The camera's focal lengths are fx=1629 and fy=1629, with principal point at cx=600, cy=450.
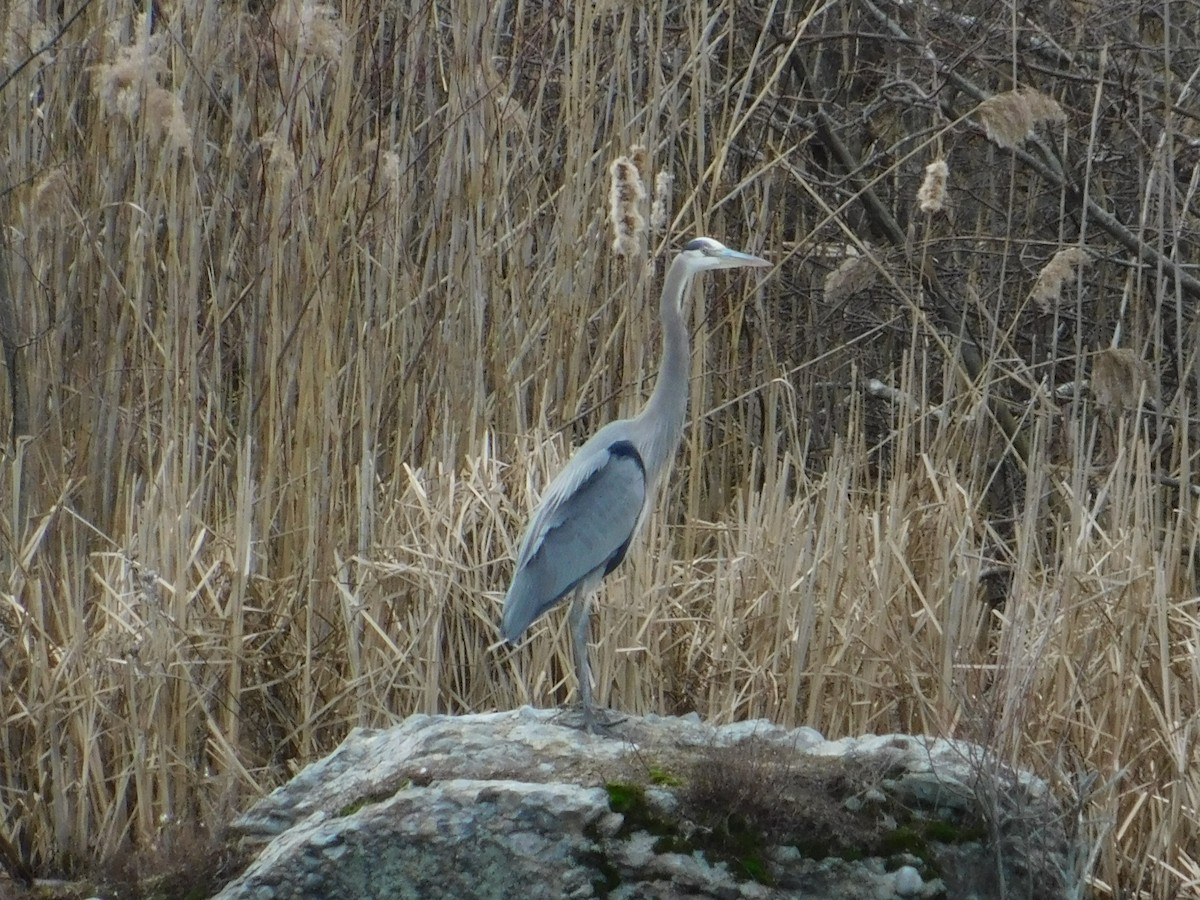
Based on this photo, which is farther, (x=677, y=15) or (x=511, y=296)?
(x=677, y=15)

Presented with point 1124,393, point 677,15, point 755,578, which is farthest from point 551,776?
point 677,15

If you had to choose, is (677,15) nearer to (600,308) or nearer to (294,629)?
(600,308)

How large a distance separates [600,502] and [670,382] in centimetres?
32

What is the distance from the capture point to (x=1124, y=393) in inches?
119

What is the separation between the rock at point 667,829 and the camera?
89.7 inches

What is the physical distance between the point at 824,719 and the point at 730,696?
0.24m

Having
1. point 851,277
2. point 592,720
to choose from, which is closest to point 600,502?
point 592,720

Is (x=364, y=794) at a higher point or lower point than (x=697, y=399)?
lower

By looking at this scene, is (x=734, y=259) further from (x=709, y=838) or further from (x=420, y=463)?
(x=709, y=838)

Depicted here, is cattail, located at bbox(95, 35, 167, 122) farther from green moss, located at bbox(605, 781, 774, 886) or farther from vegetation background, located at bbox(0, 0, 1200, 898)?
green moss, located at bbox(605, 781, 774, 886)

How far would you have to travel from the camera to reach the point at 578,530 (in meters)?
2.95

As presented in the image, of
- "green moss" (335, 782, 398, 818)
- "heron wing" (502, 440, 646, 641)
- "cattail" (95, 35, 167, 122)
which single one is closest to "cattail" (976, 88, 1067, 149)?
"heron wing" (502, 440, 646, 641)

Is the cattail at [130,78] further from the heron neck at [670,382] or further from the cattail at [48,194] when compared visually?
the heron neck at [670,382]

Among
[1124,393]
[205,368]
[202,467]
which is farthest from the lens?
[205,368]
